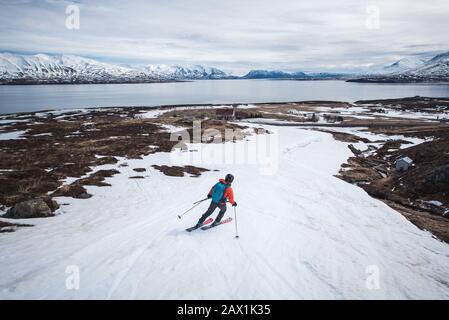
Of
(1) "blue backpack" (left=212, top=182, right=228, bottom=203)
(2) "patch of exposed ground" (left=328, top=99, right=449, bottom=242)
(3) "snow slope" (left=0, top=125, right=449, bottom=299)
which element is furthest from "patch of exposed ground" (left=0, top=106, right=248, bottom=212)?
(2) "patch of exposed ground" (left=328, top=99, right=449, bottom=242)

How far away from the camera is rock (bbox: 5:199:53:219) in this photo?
13.3 metres

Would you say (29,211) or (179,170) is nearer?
(29,211)

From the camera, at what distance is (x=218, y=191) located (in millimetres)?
11539

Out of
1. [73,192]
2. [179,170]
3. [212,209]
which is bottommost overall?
[73,192]

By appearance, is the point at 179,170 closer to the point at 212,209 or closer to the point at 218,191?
→ the point at 212,209

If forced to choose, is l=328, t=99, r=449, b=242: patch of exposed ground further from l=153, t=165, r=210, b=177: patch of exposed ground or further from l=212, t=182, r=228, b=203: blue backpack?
l=153, t=165, r=210, b=177: patch of exposed ground

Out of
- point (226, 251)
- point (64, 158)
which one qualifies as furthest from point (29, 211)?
point (64, 158)

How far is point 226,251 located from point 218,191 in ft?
7.75

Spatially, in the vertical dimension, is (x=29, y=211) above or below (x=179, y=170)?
below

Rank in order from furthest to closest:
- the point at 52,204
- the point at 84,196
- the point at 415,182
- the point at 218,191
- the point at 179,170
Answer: the point at 179,170, the point at 415,182, the point at 84,196, the point at 52,204, the point at 218,191

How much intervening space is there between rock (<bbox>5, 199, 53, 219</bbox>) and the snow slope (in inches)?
24.5

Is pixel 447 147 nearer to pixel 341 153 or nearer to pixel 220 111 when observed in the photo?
pixel 341 153
